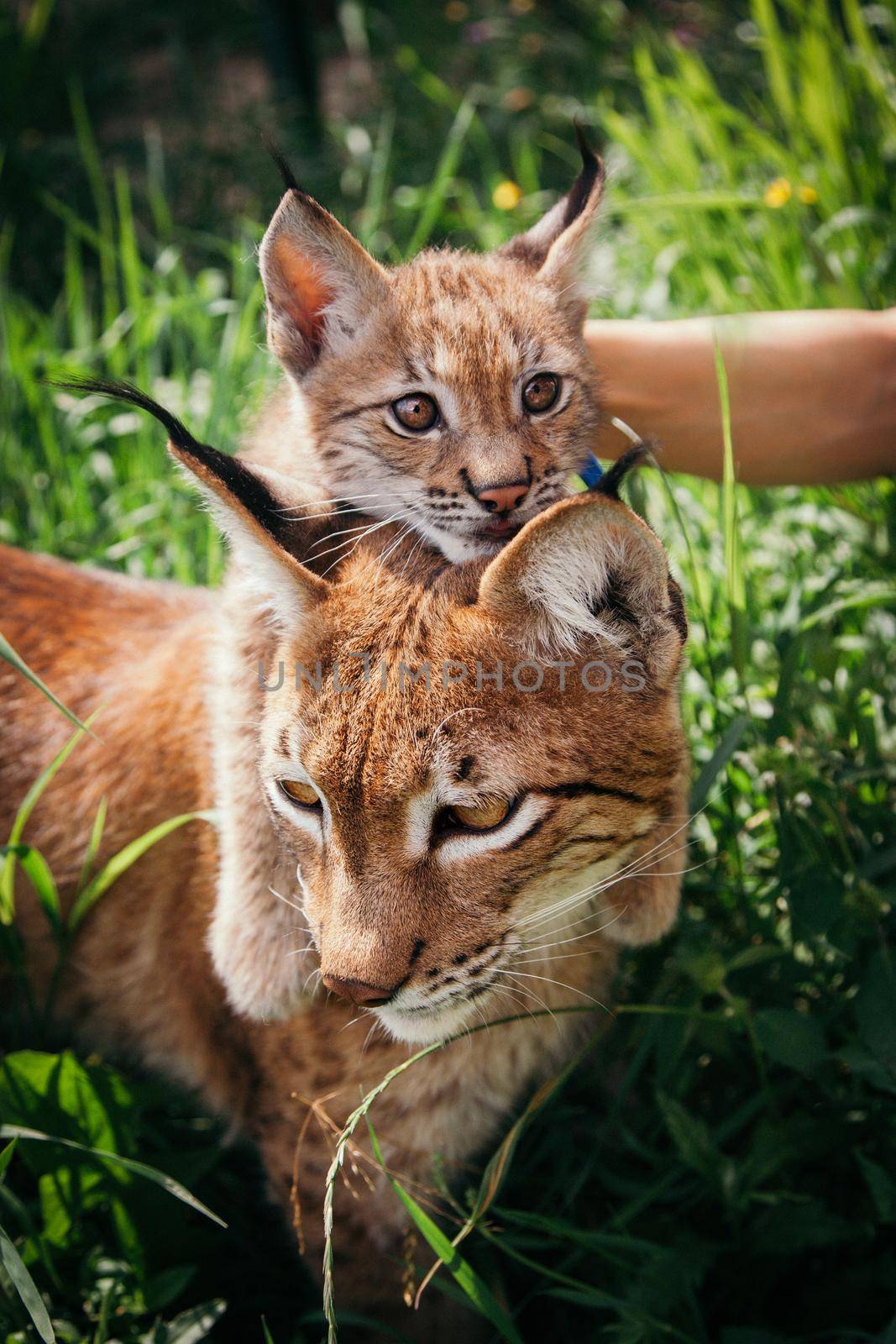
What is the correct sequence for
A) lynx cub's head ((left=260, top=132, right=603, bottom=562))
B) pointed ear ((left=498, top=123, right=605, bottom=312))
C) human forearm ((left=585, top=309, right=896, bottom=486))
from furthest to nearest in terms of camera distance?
1. human forearm ((left=585, top=309, right=896, bottom=486))
2. pointed ear ((left=498, top=123, right=605, bottom=312))
3. lynx cub's head ((left=260, top=132, right=603, bottom=562))

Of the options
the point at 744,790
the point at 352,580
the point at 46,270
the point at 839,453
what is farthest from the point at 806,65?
the point at 46,270

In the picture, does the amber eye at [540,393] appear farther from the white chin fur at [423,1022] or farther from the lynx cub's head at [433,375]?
the white chin fur at [423,1022]

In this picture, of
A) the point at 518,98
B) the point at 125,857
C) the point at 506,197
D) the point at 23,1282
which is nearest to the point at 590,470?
the point at 125,857

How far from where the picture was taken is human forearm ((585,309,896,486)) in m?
2.84

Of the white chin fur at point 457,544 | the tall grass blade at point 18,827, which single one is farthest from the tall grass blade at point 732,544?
the tall grass blade at point 18,827

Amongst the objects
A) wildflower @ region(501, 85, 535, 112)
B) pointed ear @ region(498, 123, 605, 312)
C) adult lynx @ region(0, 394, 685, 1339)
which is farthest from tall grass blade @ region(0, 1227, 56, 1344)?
wildflower @ region(501, 85, 535, 112)

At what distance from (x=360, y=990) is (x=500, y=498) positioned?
1.05 m

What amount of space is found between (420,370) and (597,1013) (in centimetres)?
162

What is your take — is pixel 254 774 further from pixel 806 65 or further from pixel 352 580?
pixel 806 65

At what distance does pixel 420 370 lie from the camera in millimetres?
2564

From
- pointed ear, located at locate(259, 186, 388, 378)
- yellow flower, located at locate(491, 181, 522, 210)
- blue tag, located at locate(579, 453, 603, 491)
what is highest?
yellow flower, located at locate(491, 181, 522, 210)

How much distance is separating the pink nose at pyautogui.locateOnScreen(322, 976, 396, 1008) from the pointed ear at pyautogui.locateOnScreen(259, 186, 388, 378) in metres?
1.53

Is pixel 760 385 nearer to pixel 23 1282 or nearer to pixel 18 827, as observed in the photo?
pixel 18 827

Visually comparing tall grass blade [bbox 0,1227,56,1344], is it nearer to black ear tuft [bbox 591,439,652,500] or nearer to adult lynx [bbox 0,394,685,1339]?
adult lynx [bbox 0,394,685,1339]
